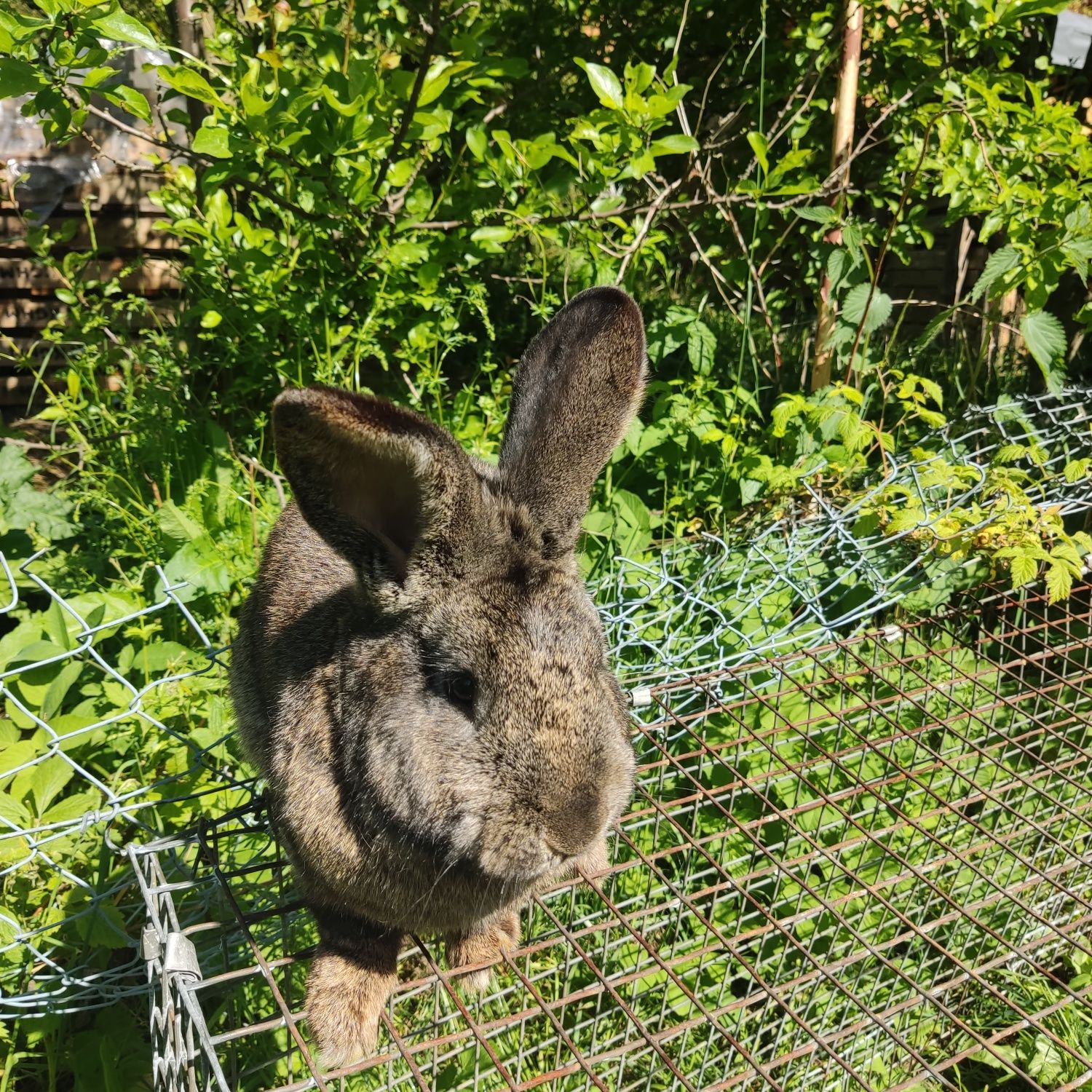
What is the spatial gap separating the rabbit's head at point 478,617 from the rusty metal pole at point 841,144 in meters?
2.12

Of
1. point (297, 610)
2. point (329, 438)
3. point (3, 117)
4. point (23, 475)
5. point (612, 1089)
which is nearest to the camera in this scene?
point (329, 438)

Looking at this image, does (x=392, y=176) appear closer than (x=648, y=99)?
No

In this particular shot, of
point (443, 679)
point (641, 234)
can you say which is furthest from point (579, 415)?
point (641, 234)

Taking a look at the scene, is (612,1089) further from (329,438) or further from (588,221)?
(588,221)

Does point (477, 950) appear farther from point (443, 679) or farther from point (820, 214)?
point (820, 214)

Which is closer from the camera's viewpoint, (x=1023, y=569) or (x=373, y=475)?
(x=373, y=475)

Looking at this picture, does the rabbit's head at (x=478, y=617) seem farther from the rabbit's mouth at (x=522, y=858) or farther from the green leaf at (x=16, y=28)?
the green leaf at (x=16, y=28)

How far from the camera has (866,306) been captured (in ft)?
11.8

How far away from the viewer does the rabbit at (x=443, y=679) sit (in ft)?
5.39

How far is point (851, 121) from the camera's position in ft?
12.5

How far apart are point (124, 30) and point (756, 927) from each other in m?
2.57

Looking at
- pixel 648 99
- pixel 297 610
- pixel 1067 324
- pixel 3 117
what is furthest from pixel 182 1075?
pixel 3 117

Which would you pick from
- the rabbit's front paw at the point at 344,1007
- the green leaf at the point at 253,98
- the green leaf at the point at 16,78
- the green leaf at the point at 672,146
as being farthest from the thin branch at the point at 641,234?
the rabbit's front paw at the point at 344,1007

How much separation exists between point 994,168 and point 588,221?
150 cm
